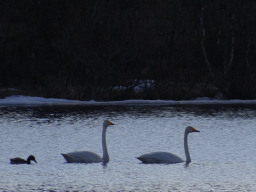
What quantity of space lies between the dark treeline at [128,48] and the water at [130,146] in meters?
4.53

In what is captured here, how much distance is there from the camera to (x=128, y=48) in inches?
1652

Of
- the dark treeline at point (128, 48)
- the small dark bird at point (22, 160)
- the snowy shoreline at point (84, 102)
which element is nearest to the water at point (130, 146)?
the small dark bird at point (22, 160)

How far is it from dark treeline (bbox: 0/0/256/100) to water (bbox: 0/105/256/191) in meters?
4.53

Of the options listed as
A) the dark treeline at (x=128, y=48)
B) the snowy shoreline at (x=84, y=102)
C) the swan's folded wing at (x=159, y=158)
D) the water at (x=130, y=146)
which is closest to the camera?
the water at (x=130, y=146)

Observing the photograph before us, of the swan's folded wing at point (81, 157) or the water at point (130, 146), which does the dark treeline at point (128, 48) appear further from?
the swan's folded wing at point (81, 157)

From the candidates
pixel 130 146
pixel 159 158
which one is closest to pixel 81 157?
pixel 159 158

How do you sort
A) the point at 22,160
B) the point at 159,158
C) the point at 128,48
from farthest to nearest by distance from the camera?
1. the point at 128,48
2. the point at 159,158
3. the point at 22,160

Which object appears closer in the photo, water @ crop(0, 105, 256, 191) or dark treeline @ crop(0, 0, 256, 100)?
water @ crop(0, 105, 256, 191)

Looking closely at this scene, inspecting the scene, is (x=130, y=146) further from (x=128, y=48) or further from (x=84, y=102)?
(x=128, y=48)

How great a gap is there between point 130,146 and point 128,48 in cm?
2006

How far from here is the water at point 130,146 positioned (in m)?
15.8

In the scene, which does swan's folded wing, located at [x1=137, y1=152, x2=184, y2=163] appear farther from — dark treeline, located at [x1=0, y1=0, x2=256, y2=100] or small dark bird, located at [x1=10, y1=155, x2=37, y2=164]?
dark treeline, located at [x1=0, y1=0, x2=256, y2=100]

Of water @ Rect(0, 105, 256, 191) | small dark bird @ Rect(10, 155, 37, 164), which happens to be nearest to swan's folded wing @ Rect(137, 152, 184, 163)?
water @ Rect(0, 105, 256, 191)

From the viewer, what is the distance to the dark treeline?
128 feet
